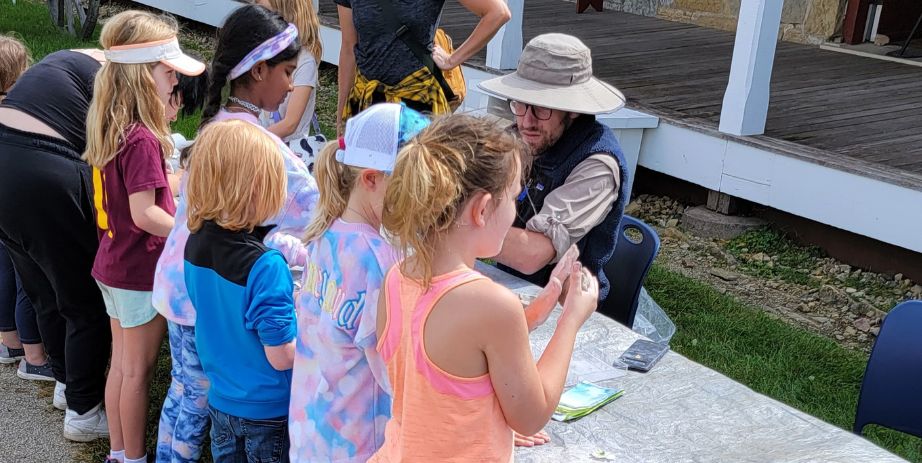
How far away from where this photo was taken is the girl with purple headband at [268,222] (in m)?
2.73

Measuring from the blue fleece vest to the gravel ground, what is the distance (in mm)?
1996

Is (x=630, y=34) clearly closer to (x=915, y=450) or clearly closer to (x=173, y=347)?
(x=915, y=450)

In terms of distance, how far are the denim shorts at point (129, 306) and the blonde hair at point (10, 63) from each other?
1.11 metres

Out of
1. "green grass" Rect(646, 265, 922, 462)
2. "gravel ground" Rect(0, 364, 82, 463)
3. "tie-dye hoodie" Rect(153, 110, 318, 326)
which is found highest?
"tie-dye hoodie" Rect(153, 110, 318, 326)

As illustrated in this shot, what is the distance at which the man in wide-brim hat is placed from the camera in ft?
9.41

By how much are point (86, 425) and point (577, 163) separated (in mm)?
2094

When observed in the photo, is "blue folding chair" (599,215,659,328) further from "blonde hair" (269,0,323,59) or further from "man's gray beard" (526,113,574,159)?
"blonde hair" (269,0,323,59)

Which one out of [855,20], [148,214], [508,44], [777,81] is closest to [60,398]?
[148,214]

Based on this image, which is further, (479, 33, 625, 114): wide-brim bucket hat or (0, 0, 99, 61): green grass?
(0, 0, 99, 61): green grass

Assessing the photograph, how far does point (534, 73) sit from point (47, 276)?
191cm

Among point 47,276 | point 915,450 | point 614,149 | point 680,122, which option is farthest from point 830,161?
point 47,276

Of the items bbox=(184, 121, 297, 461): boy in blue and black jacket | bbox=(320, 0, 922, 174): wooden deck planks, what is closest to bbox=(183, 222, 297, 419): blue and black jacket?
bbox=(184, 121, 297, 461): boy in blue and black jacket

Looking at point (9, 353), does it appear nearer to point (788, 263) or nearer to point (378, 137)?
point (378, 137)

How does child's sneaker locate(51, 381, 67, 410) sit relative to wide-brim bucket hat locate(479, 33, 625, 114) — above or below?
below
